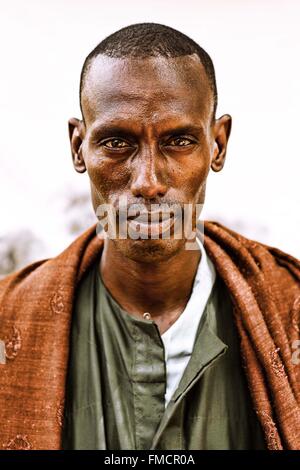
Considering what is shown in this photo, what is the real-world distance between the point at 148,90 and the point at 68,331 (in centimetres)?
54

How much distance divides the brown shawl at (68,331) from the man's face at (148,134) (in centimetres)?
22

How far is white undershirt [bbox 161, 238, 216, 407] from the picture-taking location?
1.38 metres

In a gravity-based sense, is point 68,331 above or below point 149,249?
below

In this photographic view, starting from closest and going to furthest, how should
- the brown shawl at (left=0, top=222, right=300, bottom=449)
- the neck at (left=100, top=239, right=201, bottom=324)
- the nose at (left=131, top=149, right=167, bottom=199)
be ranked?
the nose at (left=131, top=149, right=167, bottom=199) < the brown shawl at (left=0, top=222, right=300, bottom=449) < the neck at (left=100, top=239, right=201, bottom=324)

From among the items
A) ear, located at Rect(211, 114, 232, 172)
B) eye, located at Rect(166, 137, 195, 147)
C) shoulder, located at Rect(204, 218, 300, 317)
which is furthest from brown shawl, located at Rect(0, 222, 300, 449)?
eye, located at Rect(166, 137, 195, 147)

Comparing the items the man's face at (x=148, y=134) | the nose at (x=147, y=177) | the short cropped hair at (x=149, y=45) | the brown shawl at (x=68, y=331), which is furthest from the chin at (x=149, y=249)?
the short cropped hair at (x=149, y=45)

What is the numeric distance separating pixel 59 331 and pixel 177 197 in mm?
400

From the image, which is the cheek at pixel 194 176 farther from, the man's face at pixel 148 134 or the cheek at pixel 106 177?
the cheek at pixel 106 177

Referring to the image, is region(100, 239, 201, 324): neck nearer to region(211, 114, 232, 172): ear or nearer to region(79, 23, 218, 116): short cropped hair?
region(211, 114, 232, 172): ear

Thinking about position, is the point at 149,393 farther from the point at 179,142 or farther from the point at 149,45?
the point at 149,45

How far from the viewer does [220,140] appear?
4.81 feet

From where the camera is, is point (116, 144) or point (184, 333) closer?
point (116, 144)

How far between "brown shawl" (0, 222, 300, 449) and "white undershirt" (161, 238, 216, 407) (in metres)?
0.05

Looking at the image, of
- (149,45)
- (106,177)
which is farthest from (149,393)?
(149,45)
